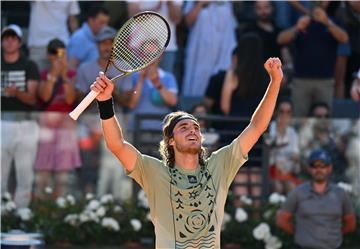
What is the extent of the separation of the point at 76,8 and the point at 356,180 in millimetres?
3651

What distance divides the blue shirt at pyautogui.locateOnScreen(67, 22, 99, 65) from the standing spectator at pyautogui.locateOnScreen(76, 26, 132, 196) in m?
0.29

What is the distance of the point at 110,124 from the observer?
237 inches

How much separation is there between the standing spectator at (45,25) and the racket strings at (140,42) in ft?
16.1

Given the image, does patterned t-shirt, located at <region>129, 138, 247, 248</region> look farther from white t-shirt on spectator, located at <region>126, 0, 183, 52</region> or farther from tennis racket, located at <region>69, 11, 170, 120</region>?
white t-shirt on spectator, located at <region>126, 0, 183, 52</region>

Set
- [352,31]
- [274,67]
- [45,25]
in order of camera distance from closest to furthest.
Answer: [274,67]
[45,25]
[352,31]

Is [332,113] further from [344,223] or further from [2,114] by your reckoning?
[2,114]

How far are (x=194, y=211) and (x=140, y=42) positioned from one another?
3.77 ft

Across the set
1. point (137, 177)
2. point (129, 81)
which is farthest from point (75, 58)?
point (137, 177)

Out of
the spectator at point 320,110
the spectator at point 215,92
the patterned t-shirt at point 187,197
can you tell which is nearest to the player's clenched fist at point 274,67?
the patterned t-shirt at point 187,197

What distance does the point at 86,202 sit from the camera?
10758 millimetres

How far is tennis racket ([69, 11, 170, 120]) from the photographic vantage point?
21.0 feet

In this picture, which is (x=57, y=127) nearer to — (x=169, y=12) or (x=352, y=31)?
(x=169, y=12)

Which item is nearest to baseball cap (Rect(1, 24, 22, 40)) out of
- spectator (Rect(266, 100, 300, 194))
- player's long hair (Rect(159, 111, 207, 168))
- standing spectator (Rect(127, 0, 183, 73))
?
standing spectator (Rect(127, 0, 183, 73))

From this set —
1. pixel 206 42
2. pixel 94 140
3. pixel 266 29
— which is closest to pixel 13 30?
pixel 94 140
